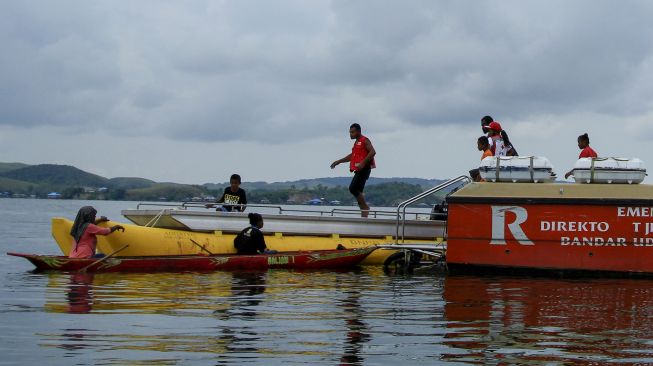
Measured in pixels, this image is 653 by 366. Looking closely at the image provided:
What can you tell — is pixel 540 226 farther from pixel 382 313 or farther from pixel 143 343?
pixel 143 343

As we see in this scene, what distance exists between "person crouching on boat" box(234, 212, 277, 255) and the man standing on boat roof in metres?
2.13

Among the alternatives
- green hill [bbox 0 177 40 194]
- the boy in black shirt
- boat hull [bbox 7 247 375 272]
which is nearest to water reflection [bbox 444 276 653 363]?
boat hull [bbox 7 247 375 272]

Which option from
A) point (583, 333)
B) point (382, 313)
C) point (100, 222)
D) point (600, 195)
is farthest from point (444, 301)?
point (100, 222)

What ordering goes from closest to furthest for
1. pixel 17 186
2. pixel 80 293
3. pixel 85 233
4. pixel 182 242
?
pixel 80 293, pixel 85 233, pixel 182 242, pixel 17 186

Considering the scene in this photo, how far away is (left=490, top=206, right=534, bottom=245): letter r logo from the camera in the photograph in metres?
15.8

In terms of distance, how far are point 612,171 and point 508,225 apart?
6.00 ft

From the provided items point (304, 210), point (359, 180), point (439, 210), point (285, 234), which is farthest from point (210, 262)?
point (439, 210)

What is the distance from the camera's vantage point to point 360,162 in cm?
1884

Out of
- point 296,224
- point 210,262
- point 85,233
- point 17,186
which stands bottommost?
point 210,262

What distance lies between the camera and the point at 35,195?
15175cm

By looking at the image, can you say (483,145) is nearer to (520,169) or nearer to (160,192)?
(520,169)

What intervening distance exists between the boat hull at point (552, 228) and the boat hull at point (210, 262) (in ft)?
6.63

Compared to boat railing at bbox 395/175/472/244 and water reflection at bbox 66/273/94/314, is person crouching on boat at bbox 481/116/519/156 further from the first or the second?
water reflection at bbox 66/273/94/314

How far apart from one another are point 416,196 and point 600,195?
3.37 meters
